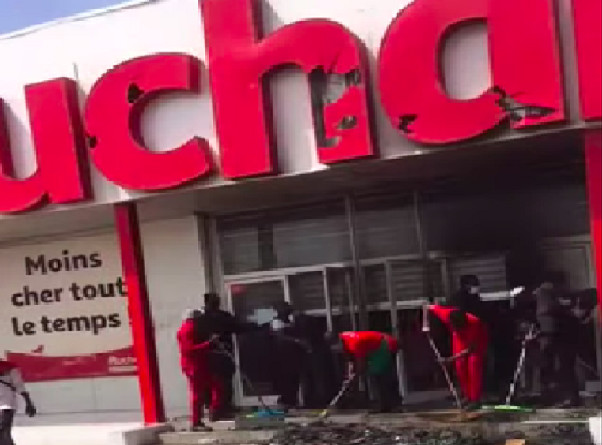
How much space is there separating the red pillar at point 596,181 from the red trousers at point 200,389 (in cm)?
468

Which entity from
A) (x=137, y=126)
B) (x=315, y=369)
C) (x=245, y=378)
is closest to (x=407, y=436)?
(x=315, y=369)

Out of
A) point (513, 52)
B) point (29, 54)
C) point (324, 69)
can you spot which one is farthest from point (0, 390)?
point (513, 52)

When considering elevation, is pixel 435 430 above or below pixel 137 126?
below

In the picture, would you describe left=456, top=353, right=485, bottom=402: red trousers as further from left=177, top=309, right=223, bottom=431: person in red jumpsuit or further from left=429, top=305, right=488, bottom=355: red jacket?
left=177, top=309, right=223, bottom=431: person in red jumpsuit

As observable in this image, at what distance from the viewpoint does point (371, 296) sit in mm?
12664

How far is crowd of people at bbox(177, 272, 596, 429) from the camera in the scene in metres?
10.1

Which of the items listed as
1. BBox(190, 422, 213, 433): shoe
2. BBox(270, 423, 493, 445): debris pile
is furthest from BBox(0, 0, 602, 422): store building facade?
BBox(270, 423, 493, 445): debris pile

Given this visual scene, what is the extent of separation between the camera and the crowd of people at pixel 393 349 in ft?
33.1

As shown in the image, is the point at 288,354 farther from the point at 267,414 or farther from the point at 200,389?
the point at 200,389

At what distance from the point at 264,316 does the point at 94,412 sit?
10.9 ft

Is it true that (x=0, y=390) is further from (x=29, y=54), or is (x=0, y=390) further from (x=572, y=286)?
(x=572, y=286)

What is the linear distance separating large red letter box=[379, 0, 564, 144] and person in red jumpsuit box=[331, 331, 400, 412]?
2.55 metres

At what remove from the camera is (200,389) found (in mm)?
10930

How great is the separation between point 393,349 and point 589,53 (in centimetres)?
406
